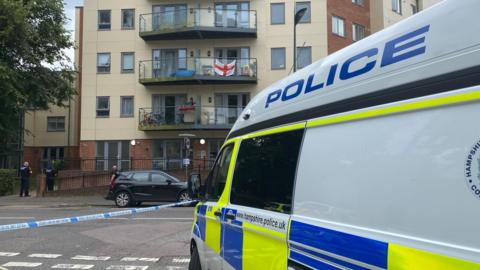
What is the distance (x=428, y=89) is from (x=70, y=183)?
92.8ft

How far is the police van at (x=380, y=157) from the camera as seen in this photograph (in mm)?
2055

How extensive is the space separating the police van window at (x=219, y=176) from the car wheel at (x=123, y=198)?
15.4 m

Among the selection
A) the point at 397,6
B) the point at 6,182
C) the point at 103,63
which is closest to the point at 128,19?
the point at 103,63

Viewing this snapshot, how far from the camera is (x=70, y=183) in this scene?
28.5 meters

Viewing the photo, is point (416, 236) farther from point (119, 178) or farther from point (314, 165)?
point (119, 178)

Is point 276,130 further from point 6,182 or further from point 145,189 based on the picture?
point 6,182

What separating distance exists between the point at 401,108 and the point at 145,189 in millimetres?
18533

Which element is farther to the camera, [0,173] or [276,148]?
[0,173]

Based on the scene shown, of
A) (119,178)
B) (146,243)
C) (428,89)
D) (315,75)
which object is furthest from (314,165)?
(119,178)

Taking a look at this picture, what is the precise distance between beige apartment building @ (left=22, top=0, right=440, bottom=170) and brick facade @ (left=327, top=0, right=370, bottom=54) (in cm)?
8

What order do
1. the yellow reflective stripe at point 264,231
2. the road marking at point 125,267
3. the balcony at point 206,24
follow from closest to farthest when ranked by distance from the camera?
1. the yellow reflective stripe at point 264,231
2. the road marking at point 125,267
3. the balcony at point 206,24

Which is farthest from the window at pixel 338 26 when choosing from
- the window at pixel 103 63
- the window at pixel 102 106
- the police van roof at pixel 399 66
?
the police van roof at pixel 399 66

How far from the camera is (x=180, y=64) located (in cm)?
3328

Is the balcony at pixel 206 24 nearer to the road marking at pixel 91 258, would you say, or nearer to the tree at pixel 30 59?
the tree at pixel 30 59
